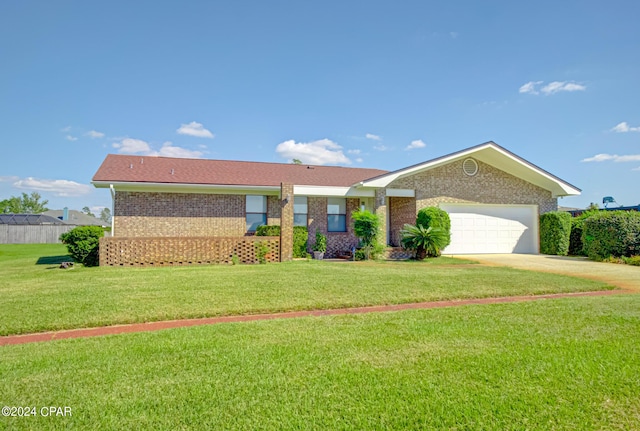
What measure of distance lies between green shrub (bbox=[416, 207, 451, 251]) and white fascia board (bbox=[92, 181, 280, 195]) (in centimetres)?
632

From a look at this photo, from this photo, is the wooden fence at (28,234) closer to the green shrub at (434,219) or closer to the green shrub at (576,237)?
the green shrub at (434,219)

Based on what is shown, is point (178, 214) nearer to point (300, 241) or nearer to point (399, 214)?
point (300, 241)

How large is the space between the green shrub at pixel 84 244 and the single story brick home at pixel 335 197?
261cm

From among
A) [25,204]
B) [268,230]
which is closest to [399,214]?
[268,230]

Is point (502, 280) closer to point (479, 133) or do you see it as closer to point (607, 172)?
point (479, 133)

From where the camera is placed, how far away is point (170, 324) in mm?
5645

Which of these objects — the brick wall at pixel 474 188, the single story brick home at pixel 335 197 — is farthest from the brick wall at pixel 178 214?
the brick wall at pixel 474 188

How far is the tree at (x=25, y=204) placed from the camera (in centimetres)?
6838

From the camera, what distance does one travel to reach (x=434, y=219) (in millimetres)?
15695

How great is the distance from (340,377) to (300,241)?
40.5 ft

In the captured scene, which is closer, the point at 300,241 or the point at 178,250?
the point at 178,250

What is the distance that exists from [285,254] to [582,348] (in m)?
10.9

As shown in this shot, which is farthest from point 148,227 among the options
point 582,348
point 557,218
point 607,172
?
point 607,172

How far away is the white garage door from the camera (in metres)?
17.4
